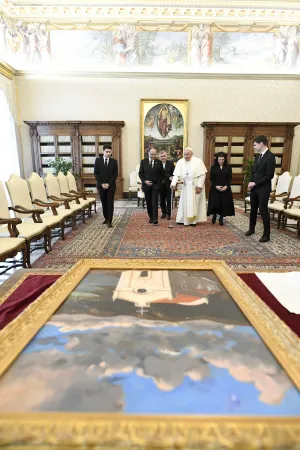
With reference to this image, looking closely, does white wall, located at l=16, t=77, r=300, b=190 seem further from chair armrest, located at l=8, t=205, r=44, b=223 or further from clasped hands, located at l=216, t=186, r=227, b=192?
chair armrest, located at l=8, t=205, r=44, b=223

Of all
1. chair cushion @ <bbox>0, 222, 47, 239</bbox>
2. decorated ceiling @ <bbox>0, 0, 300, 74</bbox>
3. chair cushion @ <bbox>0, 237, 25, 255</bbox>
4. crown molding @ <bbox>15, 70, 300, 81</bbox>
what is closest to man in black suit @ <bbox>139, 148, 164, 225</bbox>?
chair cushion @ <bbox>0, 222, 47, 239</bbox>

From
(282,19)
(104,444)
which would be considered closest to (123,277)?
(104,444)

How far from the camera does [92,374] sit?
924 millimetres

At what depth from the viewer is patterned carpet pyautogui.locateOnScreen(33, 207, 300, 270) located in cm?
468

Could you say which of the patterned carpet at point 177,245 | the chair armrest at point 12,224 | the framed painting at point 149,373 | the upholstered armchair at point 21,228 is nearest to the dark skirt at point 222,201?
the patterned carpet at point 177,245

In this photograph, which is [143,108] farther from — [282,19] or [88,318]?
[88,318]

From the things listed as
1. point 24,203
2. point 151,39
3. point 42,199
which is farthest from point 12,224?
point 151,39

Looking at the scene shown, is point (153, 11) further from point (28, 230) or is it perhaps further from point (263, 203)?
point (28, 230)

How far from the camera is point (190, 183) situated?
7.28 meters

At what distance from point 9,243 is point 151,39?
483 inches

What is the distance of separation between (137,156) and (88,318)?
12423 mm

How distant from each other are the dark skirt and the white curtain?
833 centimetres

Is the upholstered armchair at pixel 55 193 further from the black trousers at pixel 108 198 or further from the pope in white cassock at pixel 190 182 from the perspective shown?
the pope in white cassock at pixel 190 182

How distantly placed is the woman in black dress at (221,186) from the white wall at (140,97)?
20.5ft
